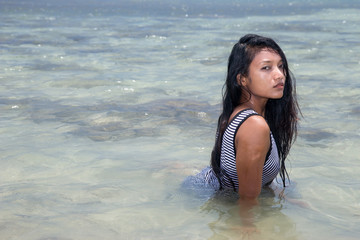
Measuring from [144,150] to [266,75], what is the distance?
96.0 inches

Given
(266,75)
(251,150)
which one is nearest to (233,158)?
→ (251,150)

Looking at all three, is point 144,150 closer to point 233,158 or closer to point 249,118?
point 233,158

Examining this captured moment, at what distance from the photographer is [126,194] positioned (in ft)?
13.8

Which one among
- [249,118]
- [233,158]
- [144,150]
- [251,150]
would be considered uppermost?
[249,118]

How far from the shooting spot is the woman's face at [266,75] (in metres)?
3.37

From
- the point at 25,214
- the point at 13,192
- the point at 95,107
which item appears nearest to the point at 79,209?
the point at 25,214

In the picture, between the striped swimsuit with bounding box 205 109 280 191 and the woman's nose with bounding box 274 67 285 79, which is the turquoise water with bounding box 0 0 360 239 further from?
the woman's nose with bounding box 274 67 285 79

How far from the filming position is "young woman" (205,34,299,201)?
317 centimetres

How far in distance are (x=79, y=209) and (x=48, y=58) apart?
9544 mm

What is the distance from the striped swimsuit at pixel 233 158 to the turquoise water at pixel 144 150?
0.24 meters

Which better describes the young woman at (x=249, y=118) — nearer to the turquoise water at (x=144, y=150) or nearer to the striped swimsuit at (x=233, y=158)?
the striped swimsuit at (x=233, y=158)

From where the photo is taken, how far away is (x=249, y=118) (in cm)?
320

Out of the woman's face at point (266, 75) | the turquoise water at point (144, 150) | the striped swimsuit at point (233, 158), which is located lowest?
the turquoise water at point (144, 150)

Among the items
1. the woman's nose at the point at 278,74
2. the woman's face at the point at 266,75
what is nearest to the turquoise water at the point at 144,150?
the woman's face at the point at 266,75
